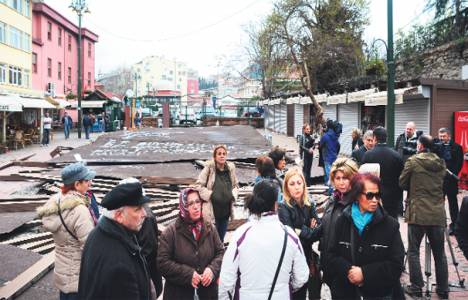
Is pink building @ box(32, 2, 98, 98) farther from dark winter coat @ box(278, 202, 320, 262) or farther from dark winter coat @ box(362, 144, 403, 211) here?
dark winter coat @ box(278, 202, 320, 262)

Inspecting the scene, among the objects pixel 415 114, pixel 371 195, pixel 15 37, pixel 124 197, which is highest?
pixel 15 37

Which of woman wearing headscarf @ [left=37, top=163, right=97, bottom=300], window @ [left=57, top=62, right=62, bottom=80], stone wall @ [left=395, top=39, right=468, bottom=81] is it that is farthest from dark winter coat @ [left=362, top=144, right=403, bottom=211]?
window @ [left=57, top=62, right=62, bottom=80]

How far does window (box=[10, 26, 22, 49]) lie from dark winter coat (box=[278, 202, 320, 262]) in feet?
118

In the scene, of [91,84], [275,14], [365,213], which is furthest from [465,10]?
[91,84]

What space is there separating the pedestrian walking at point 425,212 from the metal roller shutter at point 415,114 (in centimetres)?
1081

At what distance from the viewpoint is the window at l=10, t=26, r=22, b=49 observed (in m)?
35.6

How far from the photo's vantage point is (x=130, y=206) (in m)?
3.13

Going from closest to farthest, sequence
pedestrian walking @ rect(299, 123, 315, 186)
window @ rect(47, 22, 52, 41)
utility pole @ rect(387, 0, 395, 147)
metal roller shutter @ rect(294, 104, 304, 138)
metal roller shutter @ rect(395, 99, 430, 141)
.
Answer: utility pole @ rect(387, 0, 395, 147) < pedestrian walking @ rect(299, 123, 315, 186) < metal roller shutter @ rect(395, 99, 430, 141) < metal roller shutter @ rect(294, 104, 304, 138) < window @ rect(47, 22, 52, 41)

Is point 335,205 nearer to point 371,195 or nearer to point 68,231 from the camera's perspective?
point 371,195

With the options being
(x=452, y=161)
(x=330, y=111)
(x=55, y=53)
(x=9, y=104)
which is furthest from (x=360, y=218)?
(x=55, y=53)

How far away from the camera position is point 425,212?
19.5 feet

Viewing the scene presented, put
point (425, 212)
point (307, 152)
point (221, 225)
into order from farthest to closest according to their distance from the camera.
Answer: point (307, 152) → point (221, 225) → point (425, 212)

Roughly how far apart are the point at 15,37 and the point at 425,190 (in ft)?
120

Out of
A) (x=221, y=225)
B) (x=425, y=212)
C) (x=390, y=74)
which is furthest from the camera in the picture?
(x=390, y=74)
